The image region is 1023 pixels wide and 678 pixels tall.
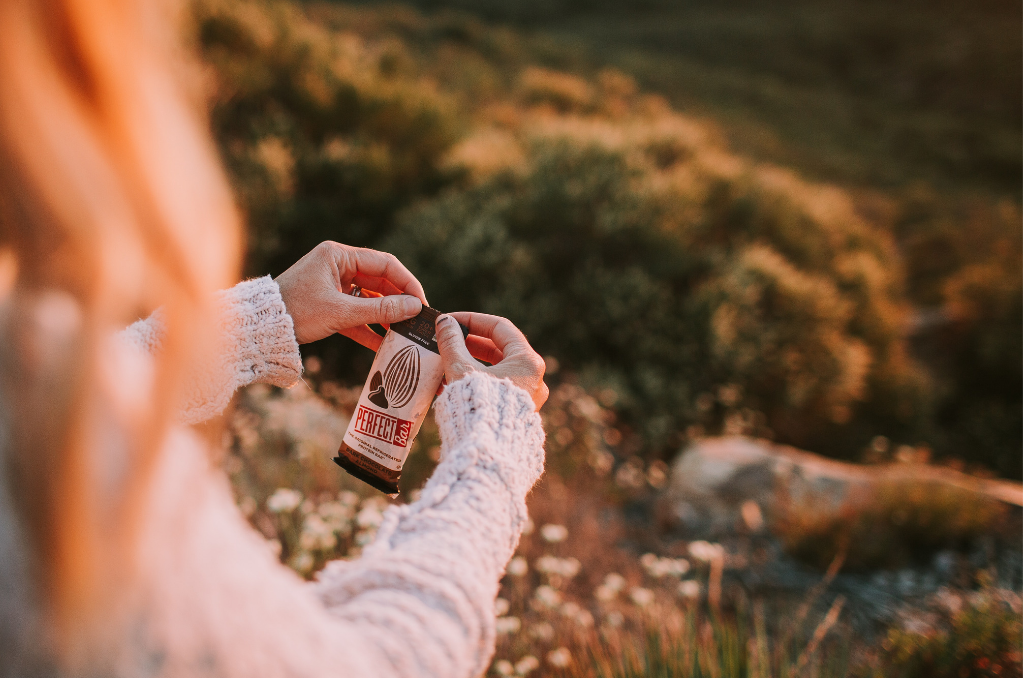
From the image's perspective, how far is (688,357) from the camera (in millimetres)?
4699

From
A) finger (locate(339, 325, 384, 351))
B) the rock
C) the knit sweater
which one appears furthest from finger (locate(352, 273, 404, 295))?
the rock

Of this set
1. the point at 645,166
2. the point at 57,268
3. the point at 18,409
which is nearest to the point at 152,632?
the point at 18,409

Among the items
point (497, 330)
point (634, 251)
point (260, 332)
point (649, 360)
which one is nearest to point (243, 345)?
point (260, 332)

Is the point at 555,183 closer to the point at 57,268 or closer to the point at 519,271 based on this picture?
the point at 519,271

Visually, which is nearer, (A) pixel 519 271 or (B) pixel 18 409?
(B) pixel 18 409

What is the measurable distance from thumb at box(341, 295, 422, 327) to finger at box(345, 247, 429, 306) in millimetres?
90

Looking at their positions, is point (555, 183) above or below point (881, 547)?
above

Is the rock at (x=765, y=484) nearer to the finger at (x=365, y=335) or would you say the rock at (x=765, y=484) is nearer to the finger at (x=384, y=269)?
the finger at (x=365, y=335)

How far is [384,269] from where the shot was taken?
1505 mm

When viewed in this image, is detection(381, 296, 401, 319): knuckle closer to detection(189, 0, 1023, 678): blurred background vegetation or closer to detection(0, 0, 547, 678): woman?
detection(0, 0, 547, 678): woman

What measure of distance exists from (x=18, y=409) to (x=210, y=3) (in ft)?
25.2

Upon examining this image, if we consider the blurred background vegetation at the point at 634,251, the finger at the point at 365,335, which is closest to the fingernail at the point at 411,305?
the finger at the point at 365,335

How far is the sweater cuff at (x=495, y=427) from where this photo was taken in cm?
101

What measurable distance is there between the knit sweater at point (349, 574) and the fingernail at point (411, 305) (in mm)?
326
